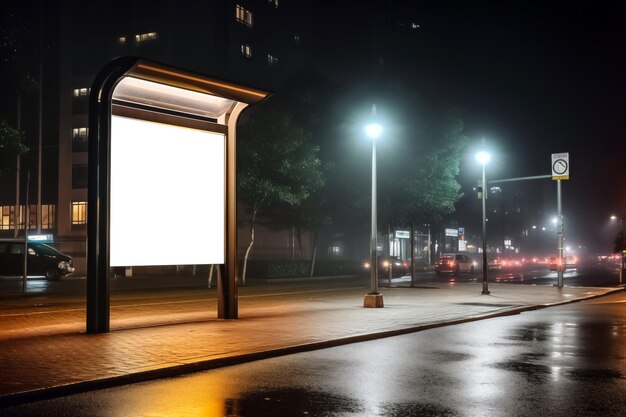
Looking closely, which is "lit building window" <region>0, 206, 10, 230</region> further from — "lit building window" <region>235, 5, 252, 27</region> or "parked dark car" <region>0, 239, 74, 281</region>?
"lit building window" <region>235, 5, 252, 27</region>

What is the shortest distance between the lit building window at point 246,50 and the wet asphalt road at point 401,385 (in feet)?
164

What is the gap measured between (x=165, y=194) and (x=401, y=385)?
7.36m

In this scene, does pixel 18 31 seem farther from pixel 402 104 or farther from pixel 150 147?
pixel 402 104

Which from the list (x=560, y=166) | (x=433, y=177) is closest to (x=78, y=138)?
(x=433, y=177)

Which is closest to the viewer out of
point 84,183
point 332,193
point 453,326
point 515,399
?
point 515,399

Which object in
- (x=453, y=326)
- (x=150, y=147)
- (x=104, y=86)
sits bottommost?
(x=453, y=326)

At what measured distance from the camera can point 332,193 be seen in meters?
40.6

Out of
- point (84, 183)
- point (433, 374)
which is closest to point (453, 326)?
point (433, 374)

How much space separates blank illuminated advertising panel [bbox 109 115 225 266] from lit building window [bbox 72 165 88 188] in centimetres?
4335

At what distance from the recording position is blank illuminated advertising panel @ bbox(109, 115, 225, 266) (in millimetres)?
13133

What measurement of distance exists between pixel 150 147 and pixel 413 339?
20.9ft

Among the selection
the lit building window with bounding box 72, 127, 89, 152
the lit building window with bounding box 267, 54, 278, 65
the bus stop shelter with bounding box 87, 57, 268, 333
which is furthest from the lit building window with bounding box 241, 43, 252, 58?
the bus stop shelter with bounding box 87, 57, 268, 333

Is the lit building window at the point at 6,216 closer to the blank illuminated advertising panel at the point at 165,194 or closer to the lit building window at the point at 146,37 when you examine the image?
the lit building window at the point at 146,37

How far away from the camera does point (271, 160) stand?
3456cm
